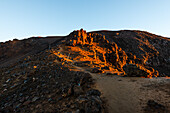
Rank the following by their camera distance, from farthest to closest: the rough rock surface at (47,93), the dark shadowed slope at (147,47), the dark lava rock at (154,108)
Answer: the dark shadowed slope at (147,47)
the rough rock surface at (47,93)
the dark lava rock at (154,108)

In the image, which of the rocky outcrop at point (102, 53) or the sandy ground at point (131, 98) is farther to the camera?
the rocky outcrop at point (102, 53)

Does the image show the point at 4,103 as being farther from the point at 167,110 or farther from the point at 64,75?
the point at 167,110

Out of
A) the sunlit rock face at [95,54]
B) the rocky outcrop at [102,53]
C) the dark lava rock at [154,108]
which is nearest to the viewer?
the dark lava rock at [154,108]

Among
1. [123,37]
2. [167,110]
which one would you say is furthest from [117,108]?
[123,37]

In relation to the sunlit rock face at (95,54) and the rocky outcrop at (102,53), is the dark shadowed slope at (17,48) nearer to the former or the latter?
the sunlit rock face at (95,54)

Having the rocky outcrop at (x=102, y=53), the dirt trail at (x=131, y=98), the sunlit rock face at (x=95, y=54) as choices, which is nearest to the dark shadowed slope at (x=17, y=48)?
the sunlit rock face at (x=95, y=54)

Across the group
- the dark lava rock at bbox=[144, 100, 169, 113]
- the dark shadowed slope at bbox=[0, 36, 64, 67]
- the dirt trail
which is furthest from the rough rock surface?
the dark shadowed slope at bbox=[0, 36, 64, 67]

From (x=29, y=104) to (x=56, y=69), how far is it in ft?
20.4

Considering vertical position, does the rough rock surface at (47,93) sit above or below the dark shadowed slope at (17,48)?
below

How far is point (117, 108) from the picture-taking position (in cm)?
596

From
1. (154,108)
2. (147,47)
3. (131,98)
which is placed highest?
(147,47)

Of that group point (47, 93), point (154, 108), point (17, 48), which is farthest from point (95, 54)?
point (17, 48)

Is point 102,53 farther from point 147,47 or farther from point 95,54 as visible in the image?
point 147,47

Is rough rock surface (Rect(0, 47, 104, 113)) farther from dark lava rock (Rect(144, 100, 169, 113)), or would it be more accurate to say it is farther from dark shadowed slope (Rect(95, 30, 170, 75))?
dark shadowed slope (Rect(95, 30, 170, 75))
